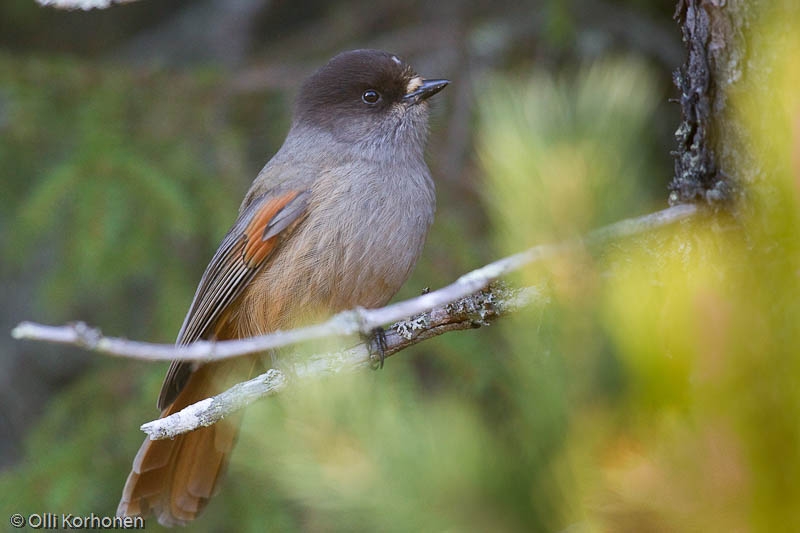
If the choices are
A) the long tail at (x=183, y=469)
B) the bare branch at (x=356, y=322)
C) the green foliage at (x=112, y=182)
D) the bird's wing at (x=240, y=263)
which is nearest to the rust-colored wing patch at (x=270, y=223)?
the bird's wing at (x=240, y=263)

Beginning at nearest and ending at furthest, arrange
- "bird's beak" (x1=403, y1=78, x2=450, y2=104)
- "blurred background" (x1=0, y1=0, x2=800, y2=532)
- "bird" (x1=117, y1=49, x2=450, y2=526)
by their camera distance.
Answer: "blurred background" (x1=0, y1=0, x2=800, y2=532), "bird" (x1=117, y1=49, x2=450, y2=526), "bird's beak" (x1=403, y1=78, x2=450, y2=104)

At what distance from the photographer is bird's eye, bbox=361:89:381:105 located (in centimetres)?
385

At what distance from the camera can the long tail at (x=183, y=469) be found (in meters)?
3.60

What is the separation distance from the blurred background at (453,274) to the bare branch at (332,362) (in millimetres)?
339

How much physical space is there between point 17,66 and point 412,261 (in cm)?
246

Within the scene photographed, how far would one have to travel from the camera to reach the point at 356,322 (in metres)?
1.83

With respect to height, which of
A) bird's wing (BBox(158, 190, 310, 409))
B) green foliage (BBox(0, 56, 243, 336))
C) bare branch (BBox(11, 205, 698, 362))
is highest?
green foliage (BBox(0, 56, 243, 336))

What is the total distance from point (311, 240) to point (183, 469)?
1.10 metres

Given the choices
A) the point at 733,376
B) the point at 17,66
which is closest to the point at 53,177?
the point at 17,66

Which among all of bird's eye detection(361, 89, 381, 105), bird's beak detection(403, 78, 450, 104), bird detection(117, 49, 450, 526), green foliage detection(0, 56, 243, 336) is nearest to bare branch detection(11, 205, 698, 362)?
bird detection(117, 49, 450, 526)

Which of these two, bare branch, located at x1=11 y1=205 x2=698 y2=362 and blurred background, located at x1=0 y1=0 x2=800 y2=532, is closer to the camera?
blurred background, located at x1=0 y1=0 x2=800 y2=532

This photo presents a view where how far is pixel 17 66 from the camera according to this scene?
4.54 m

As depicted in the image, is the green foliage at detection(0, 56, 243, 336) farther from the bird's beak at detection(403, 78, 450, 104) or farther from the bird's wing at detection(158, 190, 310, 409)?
the bird's beak at detection(403, 78, 450, 104)

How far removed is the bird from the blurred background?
337 millimetres
